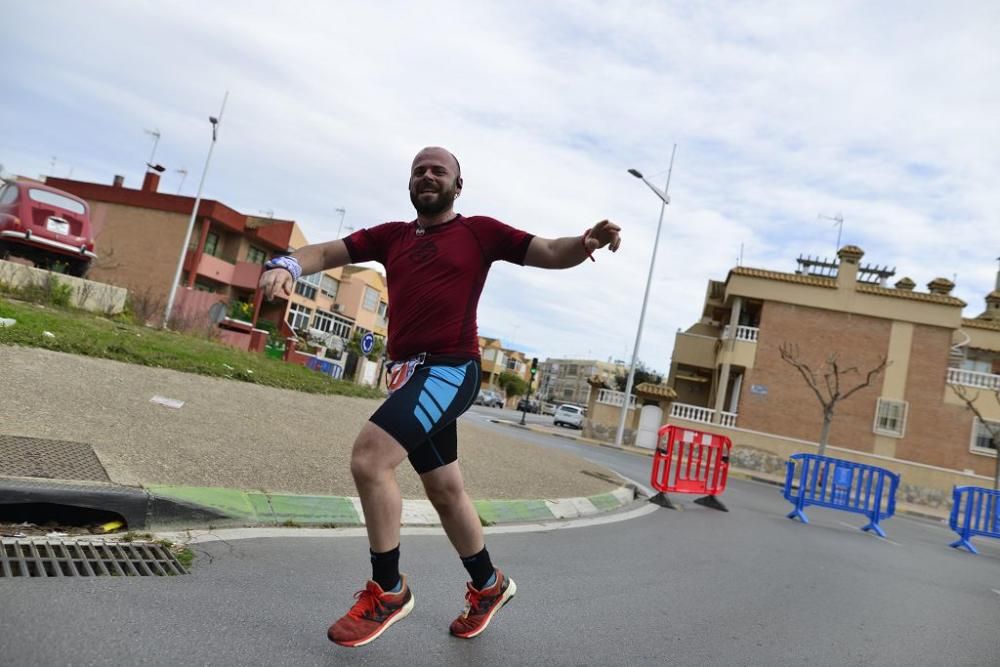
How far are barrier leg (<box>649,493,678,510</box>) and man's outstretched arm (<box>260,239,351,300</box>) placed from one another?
285 inches

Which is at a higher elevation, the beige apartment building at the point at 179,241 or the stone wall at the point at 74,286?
the beige apartment building at the point at 179,241

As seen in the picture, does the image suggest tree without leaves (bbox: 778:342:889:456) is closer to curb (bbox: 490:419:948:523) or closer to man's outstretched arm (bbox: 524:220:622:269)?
curb (bbox: 490:419:948:523)

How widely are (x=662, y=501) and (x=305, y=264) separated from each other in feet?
25.0

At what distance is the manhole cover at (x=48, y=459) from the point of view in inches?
148

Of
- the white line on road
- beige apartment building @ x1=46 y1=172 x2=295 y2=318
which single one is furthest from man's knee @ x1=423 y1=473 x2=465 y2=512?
beige apartment building @ x1=46 y1=172 x2=295 y2=318

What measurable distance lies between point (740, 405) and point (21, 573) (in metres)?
30.1

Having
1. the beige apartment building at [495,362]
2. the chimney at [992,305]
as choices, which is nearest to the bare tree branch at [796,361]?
the chimney at [992,305]

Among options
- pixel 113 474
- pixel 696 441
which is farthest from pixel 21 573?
pixel 696 441

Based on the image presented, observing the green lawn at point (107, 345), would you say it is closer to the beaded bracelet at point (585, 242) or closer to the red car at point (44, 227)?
the red car at point (44, 227)

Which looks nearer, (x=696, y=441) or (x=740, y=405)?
(x=696, y=441)

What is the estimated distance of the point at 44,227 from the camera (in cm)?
1317

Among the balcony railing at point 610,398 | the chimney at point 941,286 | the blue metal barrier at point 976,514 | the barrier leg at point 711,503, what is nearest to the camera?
the barrier leg at point 711,503

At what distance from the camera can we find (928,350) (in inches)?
1165

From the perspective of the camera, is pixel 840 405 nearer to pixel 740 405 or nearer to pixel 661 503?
pixel 740 405
